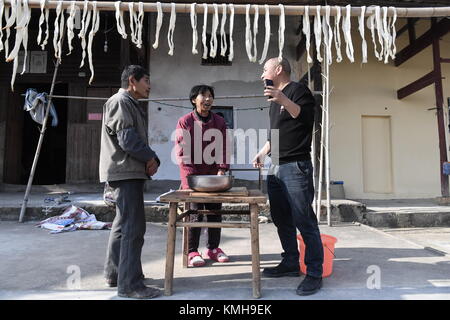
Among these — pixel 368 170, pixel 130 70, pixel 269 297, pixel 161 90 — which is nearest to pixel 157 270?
pixel 269 297

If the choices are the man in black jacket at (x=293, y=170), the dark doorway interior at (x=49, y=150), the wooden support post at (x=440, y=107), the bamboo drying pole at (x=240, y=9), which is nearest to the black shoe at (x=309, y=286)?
the man in black jacket at (x=293, y=170)

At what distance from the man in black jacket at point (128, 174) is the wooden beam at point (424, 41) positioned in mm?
7256

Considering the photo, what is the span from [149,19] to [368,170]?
283 inches

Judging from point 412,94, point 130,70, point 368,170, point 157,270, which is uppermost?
point 412,94

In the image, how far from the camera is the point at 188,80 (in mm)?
8617

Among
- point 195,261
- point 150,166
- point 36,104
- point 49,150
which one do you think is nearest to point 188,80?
point 36,104

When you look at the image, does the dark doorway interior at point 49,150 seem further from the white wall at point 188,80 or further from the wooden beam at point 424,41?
the wooden beam at point 424,41

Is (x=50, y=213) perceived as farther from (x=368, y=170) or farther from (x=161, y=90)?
(x=368, y=170)

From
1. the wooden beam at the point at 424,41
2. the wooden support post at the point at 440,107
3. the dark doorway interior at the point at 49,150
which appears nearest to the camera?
the wooden beam at the point at 424,41

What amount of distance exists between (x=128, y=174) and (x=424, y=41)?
7772 mm

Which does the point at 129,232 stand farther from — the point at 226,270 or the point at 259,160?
the point at 259,160

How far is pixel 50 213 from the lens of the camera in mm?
5383

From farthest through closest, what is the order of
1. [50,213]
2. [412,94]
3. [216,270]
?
1. [412,94]
2. [50,213]
3. [216,270]

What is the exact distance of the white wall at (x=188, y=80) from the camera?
846 centimetres
